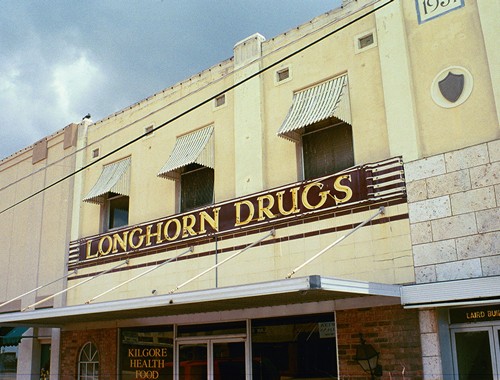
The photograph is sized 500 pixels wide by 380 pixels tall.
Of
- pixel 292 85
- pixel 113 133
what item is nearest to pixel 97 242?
pixel 113 133

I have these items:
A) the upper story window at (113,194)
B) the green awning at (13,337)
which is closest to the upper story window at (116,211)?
the upper story window at (113,194)

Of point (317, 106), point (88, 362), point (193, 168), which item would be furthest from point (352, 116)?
point (88, 362)

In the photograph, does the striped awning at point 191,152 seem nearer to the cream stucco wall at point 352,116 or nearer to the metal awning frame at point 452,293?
the cream stucco wall at point 352,116

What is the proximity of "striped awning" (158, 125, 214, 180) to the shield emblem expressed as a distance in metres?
5.18

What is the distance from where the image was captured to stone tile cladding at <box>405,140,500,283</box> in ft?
29.3

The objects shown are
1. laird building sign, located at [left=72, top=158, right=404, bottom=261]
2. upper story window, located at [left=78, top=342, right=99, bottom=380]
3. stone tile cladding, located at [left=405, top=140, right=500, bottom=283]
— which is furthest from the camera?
upper story window, located at [left=78, top=342, right=99, bottom=380]

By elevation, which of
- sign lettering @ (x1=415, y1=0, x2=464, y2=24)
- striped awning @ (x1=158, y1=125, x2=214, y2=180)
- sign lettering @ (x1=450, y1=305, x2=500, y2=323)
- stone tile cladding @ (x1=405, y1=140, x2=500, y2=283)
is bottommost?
sign lettering @ (x1=450, y1=305, x2=500, y2=323)

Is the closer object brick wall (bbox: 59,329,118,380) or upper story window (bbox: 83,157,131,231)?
brick wall (bbox: 59,329,118,380)

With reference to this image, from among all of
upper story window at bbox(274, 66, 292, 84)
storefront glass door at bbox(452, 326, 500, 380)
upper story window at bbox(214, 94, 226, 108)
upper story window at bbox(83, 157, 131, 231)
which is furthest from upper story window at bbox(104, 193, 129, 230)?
storefront glass door at bbox(452, 326, 500, 380)

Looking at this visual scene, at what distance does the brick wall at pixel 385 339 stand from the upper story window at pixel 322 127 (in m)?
2.75

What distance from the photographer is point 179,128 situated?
1438 cm

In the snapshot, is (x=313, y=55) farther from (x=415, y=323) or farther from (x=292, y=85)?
(x=415, y=323)

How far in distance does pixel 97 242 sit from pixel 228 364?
5.15m

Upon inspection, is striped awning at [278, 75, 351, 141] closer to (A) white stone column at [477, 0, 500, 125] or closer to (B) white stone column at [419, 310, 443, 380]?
(A) white stone column at [477, 0, 500, 125]
